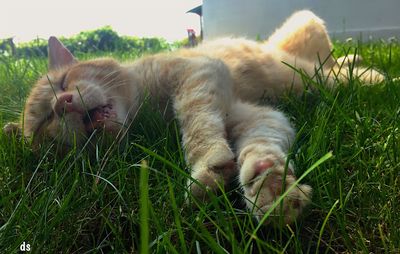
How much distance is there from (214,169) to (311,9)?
16.0 feet

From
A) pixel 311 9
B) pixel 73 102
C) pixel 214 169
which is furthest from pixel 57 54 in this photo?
pixel 311 9

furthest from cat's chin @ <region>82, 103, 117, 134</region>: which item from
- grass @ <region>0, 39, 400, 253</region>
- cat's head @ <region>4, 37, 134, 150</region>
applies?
grass @ <region>0, 39, 400, 253</region>

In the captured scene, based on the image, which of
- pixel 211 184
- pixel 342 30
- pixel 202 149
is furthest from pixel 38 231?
pixel 342 30

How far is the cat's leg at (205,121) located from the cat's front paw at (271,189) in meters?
0.07

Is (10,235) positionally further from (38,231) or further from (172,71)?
(172,71)

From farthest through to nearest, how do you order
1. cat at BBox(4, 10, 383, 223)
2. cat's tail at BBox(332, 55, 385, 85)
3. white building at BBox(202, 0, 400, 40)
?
white building at BBox(202, 0, 400, 40) < cat's tail at BBox(332, 55, 385, 85) < cat at BBox(4, 10, 383, 223)

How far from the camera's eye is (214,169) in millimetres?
1056

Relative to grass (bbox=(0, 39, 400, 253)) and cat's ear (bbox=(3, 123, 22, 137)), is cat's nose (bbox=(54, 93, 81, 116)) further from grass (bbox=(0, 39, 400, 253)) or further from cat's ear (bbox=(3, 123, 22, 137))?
grass (bbox=(0, 39, 400, 253))

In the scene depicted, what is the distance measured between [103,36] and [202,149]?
7968 millimetres

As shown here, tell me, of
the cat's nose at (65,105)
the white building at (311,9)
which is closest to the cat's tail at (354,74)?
the cat's nose at (65,105)

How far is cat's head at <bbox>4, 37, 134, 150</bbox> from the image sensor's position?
4.91 feet

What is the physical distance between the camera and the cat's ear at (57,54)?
6.82 feet

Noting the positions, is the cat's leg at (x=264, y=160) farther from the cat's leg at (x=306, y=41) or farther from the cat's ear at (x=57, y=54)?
the cat's leg at (x=306, y=41)

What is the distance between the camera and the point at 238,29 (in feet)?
20.7
